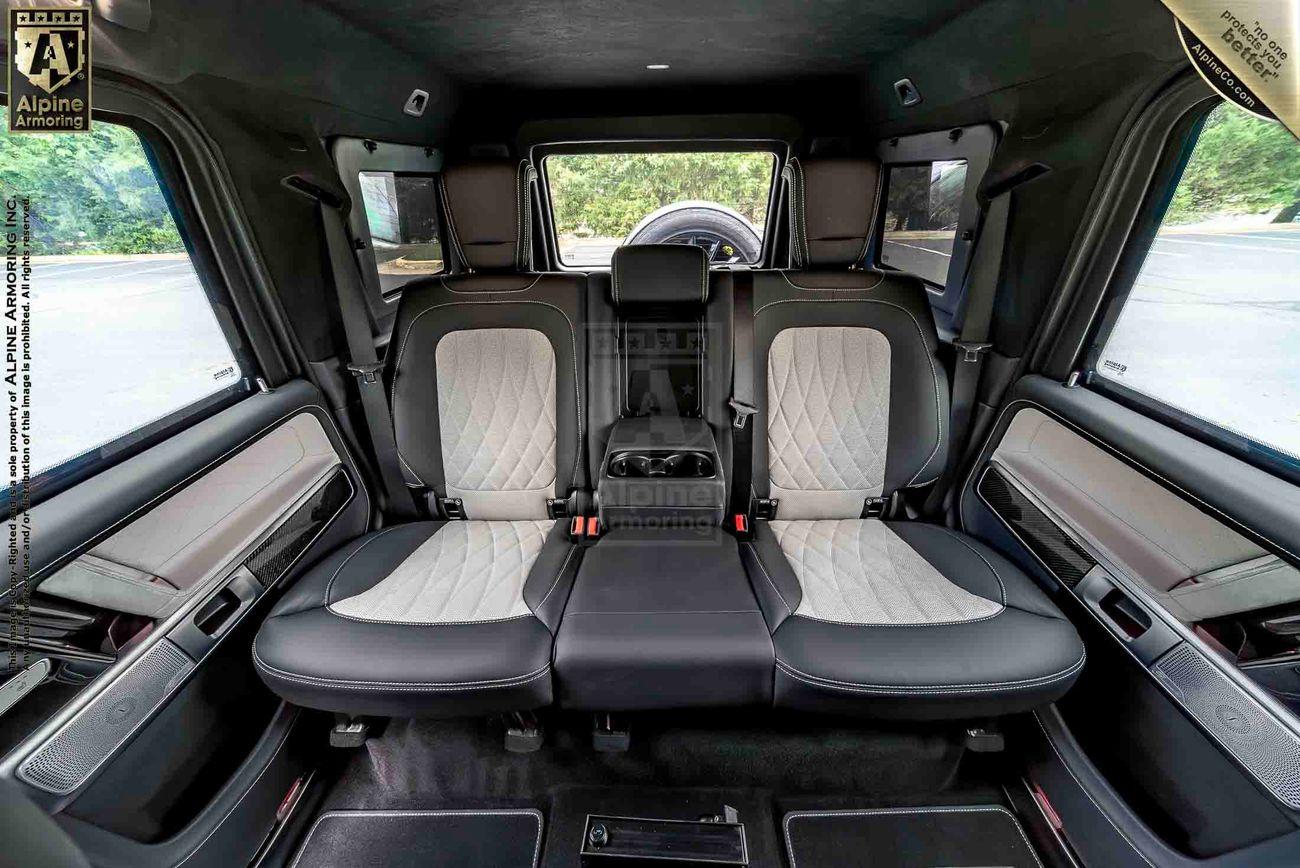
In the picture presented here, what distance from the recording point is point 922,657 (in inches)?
54.6

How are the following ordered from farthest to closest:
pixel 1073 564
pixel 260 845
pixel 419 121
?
pixel 419 121, pixel 1073 564, pixel 260 845

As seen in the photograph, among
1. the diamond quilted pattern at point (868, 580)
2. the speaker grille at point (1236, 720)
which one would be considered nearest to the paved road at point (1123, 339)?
the speaker grille at point (1236, 720)

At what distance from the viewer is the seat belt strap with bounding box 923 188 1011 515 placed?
6.64ft

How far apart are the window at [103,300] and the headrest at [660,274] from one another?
121cm

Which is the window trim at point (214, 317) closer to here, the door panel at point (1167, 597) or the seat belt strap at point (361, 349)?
the seat belt strap at point (361, 349)

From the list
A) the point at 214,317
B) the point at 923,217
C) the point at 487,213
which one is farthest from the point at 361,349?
the point at 923,217

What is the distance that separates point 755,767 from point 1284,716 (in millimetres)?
1158

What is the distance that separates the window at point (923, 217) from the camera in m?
2.47

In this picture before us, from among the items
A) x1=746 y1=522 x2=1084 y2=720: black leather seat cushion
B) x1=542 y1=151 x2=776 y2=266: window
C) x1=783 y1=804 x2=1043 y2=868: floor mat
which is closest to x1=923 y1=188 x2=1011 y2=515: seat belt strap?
x1=746 y1=522 x2=1084 y2=720: black leather seat cushion

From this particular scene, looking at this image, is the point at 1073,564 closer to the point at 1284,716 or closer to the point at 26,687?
the point at 1284,716

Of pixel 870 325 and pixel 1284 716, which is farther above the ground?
pixel 870 325

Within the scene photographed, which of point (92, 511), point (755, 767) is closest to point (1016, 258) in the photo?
point (755, 767)

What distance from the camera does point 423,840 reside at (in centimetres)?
160

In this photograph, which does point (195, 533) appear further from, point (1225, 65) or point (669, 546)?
point (1225, 65)
